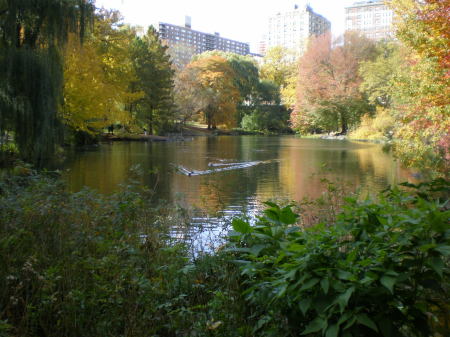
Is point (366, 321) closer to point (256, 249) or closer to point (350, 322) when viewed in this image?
point (350, 322)

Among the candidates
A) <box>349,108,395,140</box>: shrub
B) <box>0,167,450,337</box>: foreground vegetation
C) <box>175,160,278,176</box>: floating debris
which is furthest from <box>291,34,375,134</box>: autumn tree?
<box>0,167,450,337</box>: foreground vegetation

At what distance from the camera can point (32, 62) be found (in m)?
10.8

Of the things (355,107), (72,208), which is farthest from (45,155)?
(355,107)

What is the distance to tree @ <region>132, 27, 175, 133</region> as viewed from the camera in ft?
119

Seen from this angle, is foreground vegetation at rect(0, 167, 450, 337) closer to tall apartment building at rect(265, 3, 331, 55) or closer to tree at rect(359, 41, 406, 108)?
tree at rect(359, 41, 406, 108)

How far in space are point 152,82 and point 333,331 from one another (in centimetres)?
3691

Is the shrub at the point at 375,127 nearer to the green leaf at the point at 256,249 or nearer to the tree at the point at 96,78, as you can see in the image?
the tree at the point at 96,78

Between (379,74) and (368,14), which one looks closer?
(379,74)

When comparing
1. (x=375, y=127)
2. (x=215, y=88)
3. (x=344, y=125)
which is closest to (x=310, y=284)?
(x=375, y=127)

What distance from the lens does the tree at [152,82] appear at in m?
36.3

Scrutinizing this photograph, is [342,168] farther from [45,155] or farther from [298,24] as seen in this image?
[298,24]

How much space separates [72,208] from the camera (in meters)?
4.77

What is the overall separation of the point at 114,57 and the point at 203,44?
110826 millimetres

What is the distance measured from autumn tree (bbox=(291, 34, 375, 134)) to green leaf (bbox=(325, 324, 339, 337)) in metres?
42.7
